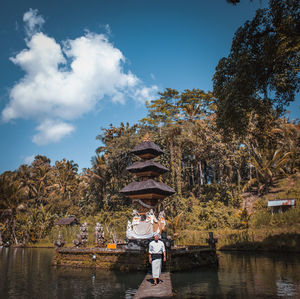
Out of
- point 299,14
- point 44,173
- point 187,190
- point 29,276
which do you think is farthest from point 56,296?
point 44,173

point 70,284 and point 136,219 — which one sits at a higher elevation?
point 136,219

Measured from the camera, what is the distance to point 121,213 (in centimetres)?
3797

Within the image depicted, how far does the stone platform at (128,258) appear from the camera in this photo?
48.3 feet

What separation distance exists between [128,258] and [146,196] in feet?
13.1

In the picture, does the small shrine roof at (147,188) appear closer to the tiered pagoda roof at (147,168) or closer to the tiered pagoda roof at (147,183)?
the tiered pagoda roof at (147,183)

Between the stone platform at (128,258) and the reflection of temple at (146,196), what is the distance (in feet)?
4.61

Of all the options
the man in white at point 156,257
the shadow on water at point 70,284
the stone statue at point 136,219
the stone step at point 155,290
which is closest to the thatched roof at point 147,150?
the stone statue at point 136,219

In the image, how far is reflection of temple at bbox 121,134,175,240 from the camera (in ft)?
54.1

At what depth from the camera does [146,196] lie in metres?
17.7

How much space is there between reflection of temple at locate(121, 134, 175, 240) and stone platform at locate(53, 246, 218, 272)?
1.41 meters

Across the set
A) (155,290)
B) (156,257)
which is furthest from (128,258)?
(155,290)

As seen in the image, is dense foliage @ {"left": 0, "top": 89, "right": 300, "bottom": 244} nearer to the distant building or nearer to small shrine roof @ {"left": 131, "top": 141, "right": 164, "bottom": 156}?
the distant building

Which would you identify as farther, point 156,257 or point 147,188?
point 147,188

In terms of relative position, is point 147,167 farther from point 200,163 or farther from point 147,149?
point 200,163
